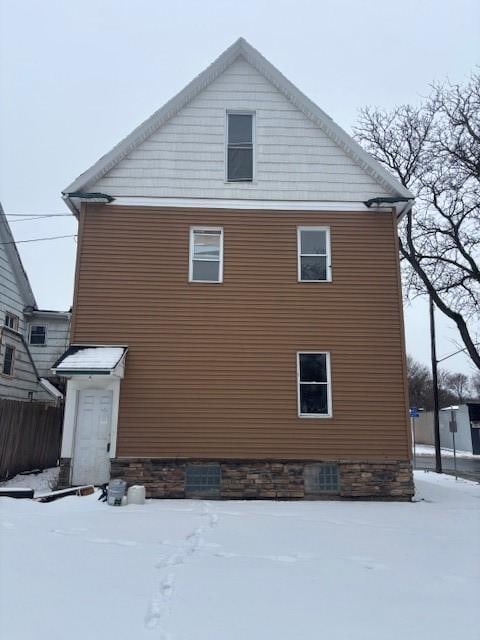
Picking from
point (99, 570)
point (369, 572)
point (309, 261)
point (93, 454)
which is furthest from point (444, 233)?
point (99, 570)

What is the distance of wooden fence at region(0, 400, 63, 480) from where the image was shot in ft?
40.9

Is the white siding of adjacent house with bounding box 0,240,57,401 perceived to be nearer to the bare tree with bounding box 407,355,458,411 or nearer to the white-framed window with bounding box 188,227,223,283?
the white-framed window with bounding box 188,227,223,283

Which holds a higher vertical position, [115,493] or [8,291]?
[8,291]

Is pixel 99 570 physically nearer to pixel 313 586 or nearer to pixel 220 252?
pixel 313 586

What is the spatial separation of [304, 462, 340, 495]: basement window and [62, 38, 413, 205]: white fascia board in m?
6.23

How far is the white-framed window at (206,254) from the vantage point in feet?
37.3

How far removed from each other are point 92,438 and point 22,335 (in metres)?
7.32

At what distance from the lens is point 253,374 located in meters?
10.8

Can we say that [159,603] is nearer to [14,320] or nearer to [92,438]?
[92,438]

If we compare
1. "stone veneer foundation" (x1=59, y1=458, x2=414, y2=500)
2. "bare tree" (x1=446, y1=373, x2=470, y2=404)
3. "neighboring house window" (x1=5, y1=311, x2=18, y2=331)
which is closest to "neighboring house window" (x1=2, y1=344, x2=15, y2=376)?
"neighboring house window" (x1=5, y1=311, x2=18, y2=331)

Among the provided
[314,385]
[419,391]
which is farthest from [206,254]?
[419,391]

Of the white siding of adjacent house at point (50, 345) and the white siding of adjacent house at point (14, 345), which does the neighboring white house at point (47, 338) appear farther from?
the white siding of adjacent house at point (14, 345)

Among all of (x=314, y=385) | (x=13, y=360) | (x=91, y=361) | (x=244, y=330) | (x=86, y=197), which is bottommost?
(x=314, y=385)

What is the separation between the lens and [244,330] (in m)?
11.0
